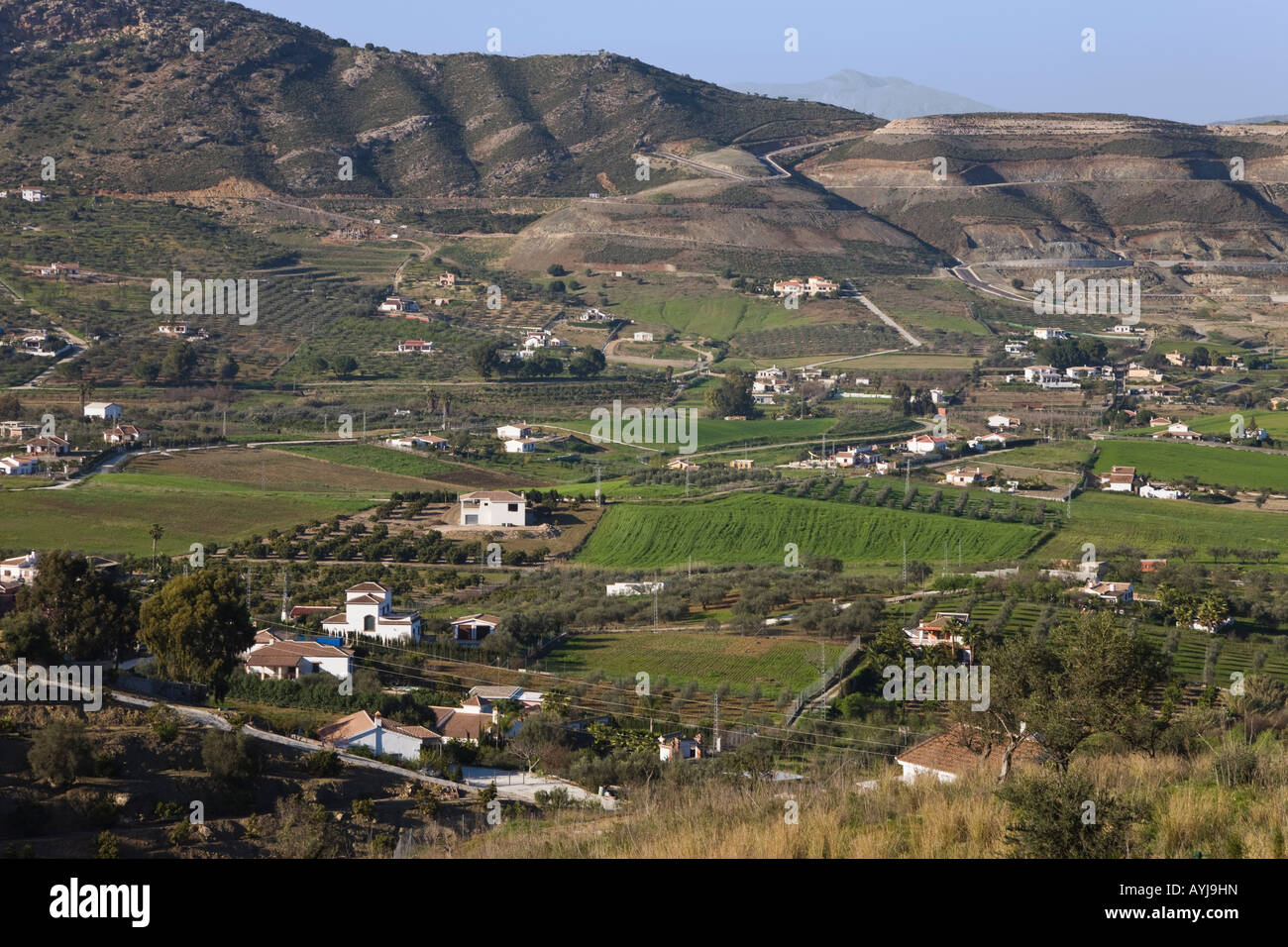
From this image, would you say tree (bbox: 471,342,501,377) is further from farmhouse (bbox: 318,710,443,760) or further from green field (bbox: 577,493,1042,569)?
farmhouse (bbox: 318,710,443,760)

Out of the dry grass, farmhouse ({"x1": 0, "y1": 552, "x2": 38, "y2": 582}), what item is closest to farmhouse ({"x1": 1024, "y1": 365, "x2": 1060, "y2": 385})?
farmhouse ({"x1": 0, "y1": 552, "x2": 38, "y2": 582})

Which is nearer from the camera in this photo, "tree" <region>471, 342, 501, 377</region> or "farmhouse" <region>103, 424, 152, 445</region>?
"farmhouse" <region>103, 424, 152, 445</region>

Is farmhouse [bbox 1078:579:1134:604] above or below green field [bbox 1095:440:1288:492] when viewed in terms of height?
below

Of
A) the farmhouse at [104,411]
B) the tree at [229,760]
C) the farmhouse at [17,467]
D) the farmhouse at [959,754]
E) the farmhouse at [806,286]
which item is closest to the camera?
the farmhouse at [959,754]

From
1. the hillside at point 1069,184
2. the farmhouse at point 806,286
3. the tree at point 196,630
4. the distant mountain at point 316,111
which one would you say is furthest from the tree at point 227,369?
the hillside at point 1069,184

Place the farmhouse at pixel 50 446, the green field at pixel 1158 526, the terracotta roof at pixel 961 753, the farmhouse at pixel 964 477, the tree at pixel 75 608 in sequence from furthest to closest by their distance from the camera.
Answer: the farmhouse at pixel 50 446
the farmhouse at pixel 964 477
the green field at pixel 1158 526
the tree at pixel 75 608
the terracotta roof at pixel 961 753

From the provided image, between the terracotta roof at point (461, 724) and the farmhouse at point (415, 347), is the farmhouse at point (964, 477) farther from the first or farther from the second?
the farmhouse at point (415, 347)

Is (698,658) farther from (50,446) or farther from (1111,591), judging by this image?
(50,446)
